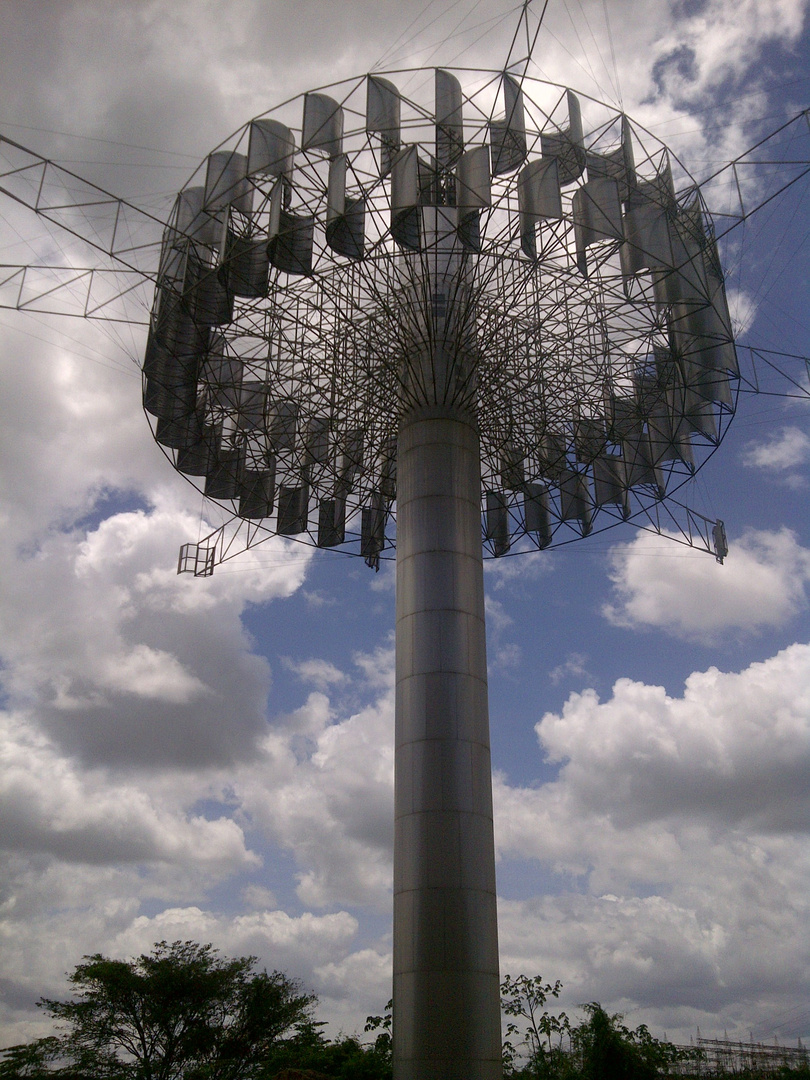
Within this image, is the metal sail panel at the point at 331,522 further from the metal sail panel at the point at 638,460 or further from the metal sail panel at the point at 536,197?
the metal sail panel at the point at 536,197

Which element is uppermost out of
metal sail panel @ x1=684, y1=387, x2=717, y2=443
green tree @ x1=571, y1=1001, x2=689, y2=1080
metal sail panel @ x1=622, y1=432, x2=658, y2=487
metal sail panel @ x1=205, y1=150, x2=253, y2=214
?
metal sail panel @ x1=205, y1=150, x2=253, y2=214

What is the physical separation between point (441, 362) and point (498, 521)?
541 inches

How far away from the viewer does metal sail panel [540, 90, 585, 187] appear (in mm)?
32281

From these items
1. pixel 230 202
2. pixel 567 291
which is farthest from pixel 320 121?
pixel 567 291

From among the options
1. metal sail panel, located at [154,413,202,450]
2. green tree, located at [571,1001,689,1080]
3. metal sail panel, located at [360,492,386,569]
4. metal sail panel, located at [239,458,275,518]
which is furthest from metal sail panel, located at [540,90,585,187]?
green tree, located at [571,1001,689,1080]

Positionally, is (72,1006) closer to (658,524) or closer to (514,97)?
(658,524)

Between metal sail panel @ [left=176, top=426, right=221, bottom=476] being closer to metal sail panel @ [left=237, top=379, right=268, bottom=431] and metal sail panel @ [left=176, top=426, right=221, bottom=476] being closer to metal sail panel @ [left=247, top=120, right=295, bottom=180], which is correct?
metal sail panel @ [left=237, top=379, right=268, bottom=431]

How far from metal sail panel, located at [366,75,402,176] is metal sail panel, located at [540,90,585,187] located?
16.3 ft

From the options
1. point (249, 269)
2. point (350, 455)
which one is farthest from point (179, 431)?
point (249, 269)

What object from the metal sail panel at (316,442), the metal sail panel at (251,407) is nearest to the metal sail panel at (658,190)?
the metal sail panel at (316,442)

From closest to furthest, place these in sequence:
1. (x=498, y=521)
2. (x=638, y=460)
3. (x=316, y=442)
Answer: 1. (x=638, y=460)
2. (x=316, y=442)
3. (x=498, y=521)

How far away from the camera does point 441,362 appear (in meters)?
36.4

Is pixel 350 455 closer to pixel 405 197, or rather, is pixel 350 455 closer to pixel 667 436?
pixel 405 197

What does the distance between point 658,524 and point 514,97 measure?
21376 millimetres
